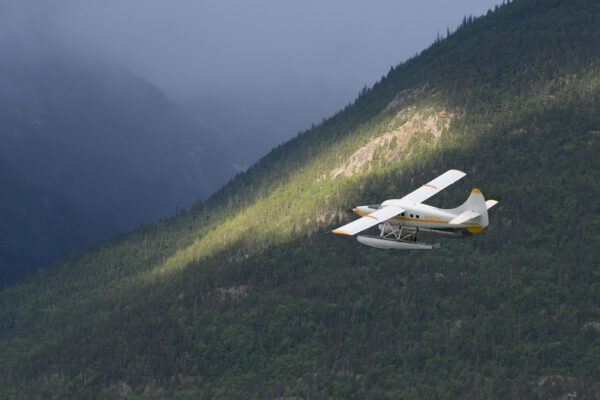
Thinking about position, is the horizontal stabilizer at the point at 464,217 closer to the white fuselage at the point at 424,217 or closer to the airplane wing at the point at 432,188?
the white fuselage at the point at 424,217

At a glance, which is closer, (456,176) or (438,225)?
(438,225)

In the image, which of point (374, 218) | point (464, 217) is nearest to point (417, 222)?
point (374, 218)

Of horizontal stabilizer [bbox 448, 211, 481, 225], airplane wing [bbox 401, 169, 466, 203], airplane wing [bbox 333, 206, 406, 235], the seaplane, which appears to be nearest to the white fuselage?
the seaplane

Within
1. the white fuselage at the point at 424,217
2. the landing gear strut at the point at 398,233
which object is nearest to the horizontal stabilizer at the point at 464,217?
the white fuselage at the point at 424,217

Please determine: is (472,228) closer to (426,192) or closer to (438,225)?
(438,225)

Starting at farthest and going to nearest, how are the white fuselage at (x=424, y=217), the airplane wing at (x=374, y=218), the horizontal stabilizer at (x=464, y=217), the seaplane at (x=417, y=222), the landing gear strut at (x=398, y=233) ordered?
1. the landing gear strut at (x=398, y=233)
2. the white fuselage at (x=424, y=217)
3. the seaplane at (x=417, y=222)
4. the airplane wing at (x=374, y=218)
5. the horizontal stabilizer at (x=464, y=217)

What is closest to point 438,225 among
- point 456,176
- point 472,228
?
Result: point 472,228
